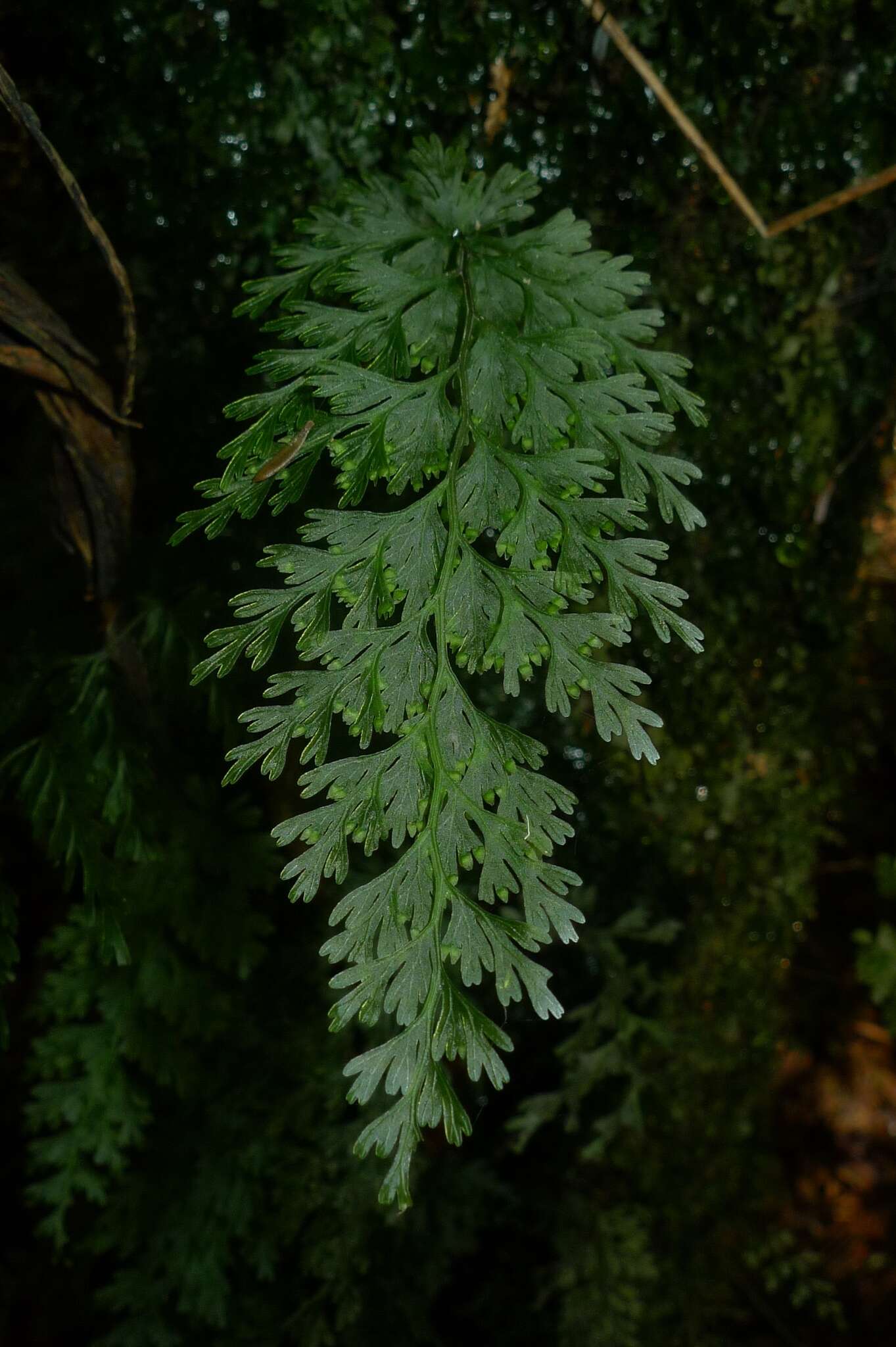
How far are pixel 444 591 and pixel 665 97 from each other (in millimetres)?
1146

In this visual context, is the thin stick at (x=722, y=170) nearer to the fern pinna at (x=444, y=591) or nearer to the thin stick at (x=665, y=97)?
the thin stick at (x=665, y=97)

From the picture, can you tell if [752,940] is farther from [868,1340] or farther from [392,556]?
[868,1340]

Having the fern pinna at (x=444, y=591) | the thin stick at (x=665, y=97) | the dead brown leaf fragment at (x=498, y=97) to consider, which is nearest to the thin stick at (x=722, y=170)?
the thin stick at (x=665, y=97)

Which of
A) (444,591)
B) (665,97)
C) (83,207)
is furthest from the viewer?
(665,97)

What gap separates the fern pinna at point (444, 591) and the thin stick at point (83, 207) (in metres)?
0.24

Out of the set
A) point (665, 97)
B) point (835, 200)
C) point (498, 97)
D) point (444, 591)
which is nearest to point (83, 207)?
point (444, 591)

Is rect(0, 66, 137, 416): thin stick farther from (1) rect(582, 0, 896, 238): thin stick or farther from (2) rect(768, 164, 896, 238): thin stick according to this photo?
(2) rect(768, 164, 896, 238): thin stick

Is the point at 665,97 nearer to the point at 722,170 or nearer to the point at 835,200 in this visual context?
the point at 722,170

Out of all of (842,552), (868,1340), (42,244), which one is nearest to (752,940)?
(842,552)

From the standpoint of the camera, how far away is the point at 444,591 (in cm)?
122

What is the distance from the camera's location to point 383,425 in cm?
123

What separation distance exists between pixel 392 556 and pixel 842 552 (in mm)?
1503

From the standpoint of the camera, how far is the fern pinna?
3.68 ft

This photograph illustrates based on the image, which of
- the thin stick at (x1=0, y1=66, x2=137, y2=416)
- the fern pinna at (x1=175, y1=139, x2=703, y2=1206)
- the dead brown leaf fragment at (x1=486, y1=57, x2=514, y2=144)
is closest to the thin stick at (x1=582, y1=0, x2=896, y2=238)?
the dead brown leaf fragment at (x1=486, y1=57, x2=514, y2=144)
